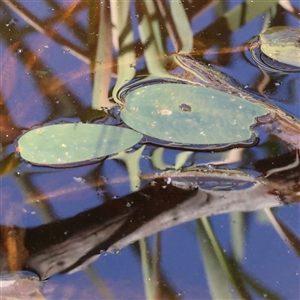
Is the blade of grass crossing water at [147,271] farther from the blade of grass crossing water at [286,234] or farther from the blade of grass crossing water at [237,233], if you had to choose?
the blade of grass crossing water at [286,234]

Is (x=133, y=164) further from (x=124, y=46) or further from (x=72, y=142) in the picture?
(x=124, y=46)

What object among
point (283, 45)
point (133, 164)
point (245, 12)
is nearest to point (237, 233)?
point (133, 164)

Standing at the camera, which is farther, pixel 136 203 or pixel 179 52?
pixel 179 52

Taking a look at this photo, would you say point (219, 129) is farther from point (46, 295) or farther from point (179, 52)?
point (46, 295)

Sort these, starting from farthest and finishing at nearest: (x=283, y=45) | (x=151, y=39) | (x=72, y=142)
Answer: (x=151, y=39), (x=283, y=45), (x=72, y=142)

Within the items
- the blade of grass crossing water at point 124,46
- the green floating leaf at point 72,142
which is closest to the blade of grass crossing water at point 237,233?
the green floating leaf at point 72,142

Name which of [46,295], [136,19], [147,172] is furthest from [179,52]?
[46,295]
